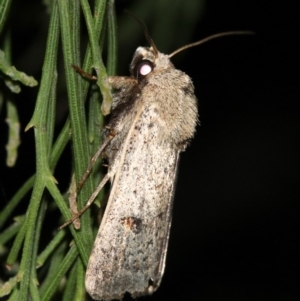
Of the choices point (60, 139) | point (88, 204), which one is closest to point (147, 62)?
point (60, 139)

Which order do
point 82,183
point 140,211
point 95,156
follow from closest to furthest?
point 82,183 < point 95,156 < point 140,211

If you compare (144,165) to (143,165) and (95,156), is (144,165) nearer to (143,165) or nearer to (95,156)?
(143,165)

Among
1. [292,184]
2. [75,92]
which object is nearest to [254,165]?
[292,184]

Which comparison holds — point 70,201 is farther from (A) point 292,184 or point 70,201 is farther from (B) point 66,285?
(A) point 292,184

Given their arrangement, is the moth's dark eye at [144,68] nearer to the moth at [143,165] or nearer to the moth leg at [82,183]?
the moth at [143,165]

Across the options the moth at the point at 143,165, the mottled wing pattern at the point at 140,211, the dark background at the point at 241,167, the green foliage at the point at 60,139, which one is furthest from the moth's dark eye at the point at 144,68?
the dark background at the point at 241,167

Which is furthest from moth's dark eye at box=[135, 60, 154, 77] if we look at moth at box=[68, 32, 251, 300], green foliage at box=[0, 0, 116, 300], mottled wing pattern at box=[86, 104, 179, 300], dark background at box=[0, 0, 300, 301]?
dark background at box=[0, 0, 300, 301]

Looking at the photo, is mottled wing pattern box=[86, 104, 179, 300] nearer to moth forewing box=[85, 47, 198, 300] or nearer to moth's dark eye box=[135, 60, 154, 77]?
moth forewing box=[85, 47, 198, 300]
